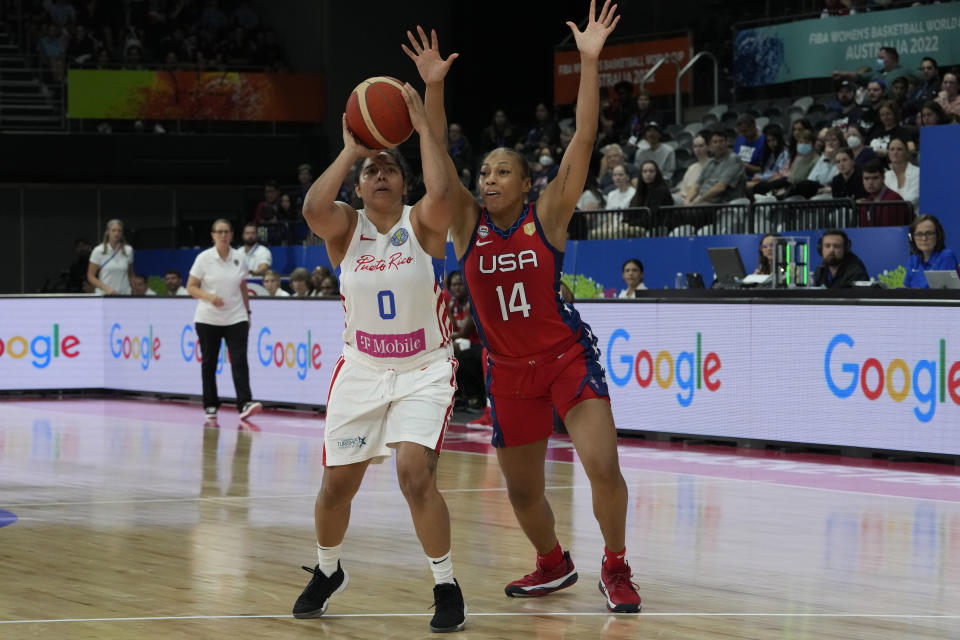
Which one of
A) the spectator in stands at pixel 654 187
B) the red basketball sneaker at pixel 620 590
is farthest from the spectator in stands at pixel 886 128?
the red basketball sneaker at pixel 620 590

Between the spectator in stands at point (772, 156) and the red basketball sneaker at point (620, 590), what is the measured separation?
11.3 m

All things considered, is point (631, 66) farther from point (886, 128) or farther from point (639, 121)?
point (886, 128)

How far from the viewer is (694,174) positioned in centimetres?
1730

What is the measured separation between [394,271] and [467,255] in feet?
1.47

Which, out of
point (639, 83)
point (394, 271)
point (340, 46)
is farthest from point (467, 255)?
point (340, 46)

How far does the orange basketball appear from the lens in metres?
5.85

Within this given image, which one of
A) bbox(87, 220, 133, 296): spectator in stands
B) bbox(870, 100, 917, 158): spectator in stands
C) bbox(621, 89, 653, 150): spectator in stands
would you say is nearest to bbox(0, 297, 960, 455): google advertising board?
bbox(870, 100, 917, 158): spectator in stands

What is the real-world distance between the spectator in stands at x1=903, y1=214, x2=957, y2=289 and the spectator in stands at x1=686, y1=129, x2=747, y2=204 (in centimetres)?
438

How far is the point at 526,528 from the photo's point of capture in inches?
255

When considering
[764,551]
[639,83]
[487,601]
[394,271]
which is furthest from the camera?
[639,83]

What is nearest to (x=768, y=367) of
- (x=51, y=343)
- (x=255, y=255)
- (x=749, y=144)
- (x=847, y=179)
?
(x=847, y=179)

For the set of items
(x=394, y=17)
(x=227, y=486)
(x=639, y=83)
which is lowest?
(x=227, y=486)

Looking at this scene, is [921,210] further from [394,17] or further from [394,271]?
[394,17]

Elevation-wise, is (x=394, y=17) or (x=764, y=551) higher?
(x=394, y=17)
